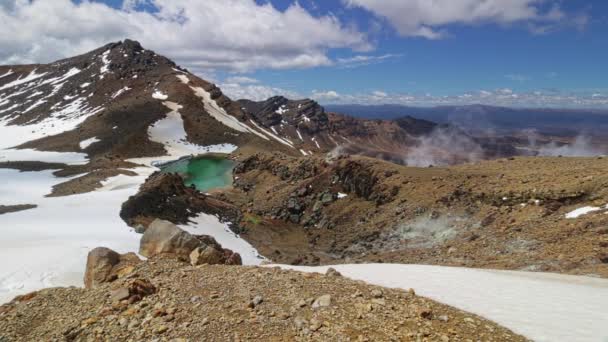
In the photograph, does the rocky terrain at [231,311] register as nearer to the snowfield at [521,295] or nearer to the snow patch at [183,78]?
the snowfield at [521,295]

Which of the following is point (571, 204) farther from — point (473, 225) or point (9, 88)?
point (9, 88)

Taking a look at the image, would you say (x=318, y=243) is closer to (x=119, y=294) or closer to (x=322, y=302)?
(x=322, y=302)

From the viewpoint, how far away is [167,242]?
52.6 ft

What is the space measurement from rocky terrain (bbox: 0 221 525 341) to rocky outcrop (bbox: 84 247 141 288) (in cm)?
73

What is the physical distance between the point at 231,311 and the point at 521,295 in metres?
9.03

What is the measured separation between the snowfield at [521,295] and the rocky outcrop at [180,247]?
17.9ft

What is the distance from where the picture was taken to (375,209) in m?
38.5

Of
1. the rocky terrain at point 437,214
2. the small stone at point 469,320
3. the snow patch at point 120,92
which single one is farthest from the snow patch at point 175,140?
the small stone at point 469,320

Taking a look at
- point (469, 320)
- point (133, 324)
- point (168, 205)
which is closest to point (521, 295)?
point (469, 320)

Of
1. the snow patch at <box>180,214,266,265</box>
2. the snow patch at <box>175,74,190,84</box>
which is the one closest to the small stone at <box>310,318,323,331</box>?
the snow patch at <box>180,214,266,265</box>

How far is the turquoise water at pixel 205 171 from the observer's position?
6731 centimetres

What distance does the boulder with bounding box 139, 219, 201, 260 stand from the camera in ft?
51.5

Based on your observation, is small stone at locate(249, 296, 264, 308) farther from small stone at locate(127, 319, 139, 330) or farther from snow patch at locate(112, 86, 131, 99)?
snow patch at locate(112, 86, 131, 99)

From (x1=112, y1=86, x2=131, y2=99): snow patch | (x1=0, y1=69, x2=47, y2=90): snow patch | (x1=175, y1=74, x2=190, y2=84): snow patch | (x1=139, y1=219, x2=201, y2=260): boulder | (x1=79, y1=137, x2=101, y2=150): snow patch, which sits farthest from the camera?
(x1=0, y1=69, x2=47, y2=90): snow patch
